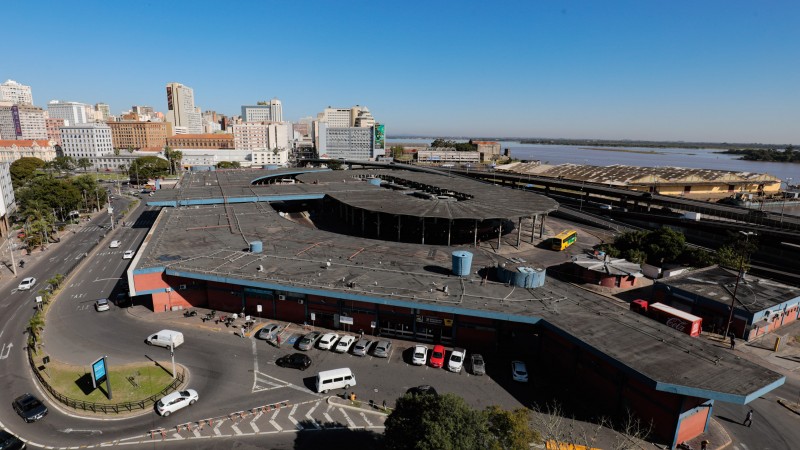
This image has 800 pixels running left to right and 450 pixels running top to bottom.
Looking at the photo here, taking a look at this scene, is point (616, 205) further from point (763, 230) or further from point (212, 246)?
point (212, 246)

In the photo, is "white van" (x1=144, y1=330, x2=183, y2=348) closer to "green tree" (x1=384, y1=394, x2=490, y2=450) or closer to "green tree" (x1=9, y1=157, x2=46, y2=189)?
"green tree" (x1=384, y1=394, x2=490, y2=450)

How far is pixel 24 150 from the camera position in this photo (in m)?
165

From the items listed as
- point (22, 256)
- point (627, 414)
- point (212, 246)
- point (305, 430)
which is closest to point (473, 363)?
point (627, 414)

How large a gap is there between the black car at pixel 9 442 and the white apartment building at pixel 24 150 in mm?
189674

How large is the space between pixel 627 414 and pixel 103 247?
7769cm

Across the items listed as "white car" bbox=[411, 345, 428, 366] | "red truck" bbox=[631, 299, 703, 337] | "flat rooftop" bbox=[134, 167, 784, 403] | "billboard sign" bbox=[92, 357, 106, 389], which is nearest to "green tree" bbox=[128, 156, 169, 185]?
"flat rooftop" bbox=[134, 167, 784, 403]

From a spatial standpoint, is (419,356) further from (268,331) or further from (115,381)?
(115,381)

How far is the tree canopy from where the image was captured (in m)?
18.1

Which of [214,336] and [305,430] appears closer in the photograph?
[305,430]

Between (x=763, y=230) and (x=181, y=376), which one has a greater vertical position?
(x=763, y=230)

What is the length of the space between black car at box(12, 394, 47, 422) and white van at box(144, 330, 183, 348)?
842cm

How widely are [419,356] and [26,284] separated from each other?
165 ft

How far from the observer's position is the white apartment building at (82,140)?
7215 inches

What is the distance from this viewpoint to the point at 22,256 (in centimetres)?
6212
